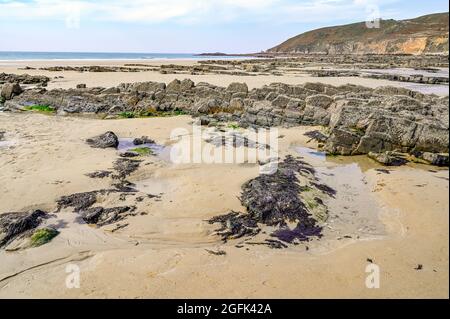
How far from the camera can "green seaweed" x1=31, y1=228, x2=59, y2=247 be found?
20.1 feet

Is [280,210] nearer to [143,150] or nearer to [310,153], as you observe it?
[310,153]

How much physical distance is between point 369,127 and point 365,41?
5273 inches

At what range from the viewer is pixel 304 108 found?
1580cm

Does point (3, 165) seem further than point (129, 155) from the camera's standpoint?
No

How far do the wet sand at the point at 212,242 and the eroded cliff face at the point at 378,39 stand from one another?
248 feet

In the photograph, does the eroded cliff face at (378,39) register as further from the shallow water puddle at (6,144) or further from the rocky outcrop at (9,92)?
the shallow water puddle at (6,144)

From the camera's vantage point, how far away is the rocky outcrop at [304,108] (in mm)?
11047

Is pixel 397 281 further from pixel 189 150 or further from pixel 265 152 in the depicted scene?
pixel 189 150

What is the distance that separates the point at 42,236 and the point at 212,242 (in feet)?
9.60

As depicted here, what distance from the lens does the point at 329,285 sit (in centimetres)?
469

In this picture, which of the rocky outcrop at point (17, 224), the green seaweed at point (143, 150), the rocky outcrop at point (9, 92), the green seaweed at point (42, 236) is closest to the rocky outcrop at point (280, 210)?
the green seaweed at point (42, 236)

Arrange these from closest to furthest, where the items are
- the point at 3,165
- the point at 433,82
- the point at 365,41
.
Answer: the point at 3,165
the point at 433,82
the point at 365,41

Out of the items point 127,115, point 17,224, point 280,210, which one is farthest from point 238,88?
point 17,224
